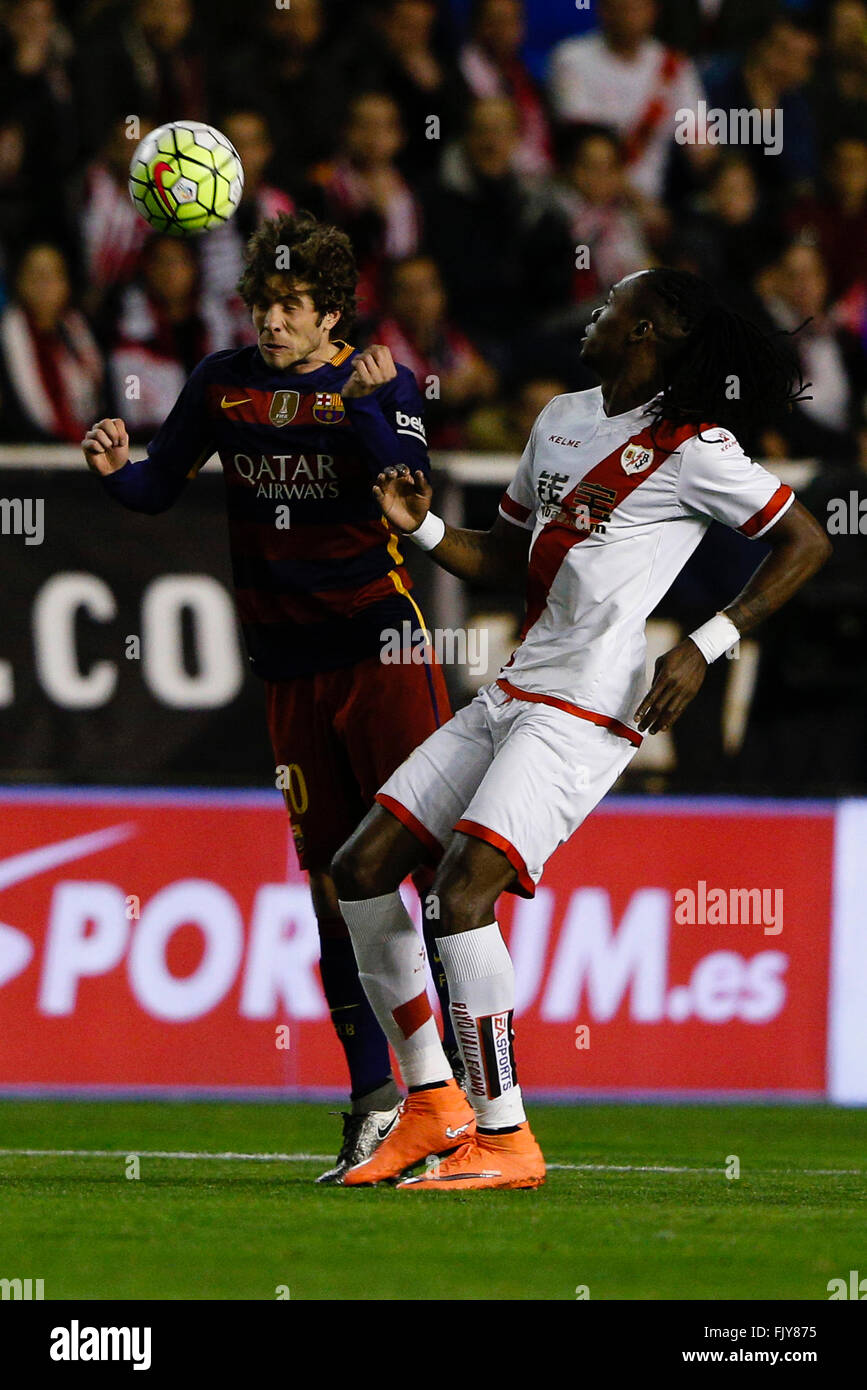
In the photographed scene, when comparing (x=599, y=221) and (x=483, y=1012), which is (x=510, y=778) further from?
(x=599, y=221)

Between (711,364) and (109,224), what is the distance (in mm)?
6025

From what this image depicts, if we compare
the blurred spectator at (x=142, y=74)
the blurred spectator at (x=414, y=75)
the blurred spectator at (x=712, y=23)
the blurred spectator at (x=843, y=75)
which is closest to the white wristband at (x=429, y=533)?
the blurred spectator at (x=142, y=74)

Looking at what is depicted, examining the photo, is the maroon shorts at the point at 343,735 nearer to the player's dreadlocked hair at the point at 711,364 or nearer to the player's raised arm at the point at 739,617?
the player's raised arm at the point at 739,617

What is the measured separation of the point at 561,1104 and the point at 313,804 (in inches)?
117

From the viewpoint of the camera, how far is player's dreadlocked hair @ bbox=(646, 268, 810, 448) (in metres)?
5.51

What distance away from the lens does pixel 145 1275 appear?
14.1 feet

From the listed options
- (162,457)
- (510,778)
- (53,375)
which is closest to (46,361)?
(53,375)

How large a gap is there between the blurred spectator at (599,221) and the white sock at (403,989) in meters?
6.58

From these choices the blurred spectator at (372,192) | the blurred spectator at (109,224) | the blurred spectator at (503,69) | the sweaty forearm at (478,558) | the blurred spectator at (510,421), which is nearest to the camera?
the sweaty forearm at (478,558)

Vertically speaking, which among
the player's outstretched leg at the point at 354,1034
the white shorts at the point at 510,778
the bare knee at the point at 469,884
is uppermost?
the white shorts at the point at 510,778

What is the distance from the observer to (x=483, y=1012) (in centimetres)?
534

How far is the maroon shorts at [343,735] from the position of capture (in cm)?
603

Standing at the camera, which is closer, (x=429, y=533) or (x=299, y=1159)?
(x=429, y=533)

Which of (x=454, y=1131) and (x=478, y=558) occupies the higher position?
(x=478, y=558)
